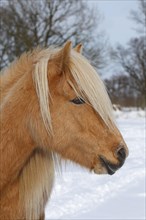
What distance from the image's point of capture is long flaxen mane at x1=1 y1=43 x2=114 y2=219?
2.22 meters

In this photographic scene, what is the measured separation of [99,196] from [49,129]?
4.05 metres

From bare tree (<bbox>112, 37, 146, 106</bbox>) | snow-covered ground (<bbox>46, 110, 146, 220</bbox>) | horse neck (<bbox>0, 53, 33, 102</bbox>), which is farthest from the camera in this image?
bare tree (<bbox>112, 37, 146, 106</bbox>)

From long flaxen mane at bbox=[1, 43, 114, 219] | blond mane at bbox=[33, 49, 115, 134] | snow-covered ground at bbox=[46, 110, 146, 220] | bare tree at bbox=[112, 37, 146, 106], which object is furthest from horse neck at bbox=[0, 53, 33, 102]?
bare tree at bbox=[112, 37, 146, 106]

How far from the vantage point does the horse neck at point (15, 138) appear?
2250 mm

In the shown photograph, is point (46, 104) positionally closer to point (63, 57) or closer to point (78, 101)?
point (78, 101)

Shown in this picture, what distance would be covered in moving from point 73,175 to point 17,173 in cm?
502

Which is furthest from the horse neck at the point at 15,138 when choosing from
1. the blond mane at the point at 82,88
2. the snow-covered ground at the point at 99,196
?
the snow-covered ground at the point at 99,196

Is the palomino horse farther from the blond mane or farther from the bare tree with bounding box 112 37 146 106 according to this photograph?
the bare tree with bounding box 112 37 146 106

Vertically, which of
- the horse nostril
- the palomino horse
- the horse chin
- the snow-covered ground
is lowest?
the snow-covered ground

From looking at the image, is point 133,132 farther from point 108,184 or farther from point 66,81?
point 66,81

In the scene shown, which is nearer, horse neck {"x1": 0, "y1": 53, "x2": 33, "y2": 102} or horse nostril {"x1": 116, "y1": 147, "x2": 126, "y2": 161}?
horse nostril {"x1": 116, "y1": 147, "x2": 126, "y2": 161}

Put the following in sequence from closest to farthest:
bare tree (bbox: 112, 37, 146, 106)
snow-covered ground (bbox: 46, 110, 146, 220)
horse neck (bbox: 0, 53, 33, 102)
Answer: horse neck (bbox: 0, 53, 33, 102) < snow-covered ground (bbox: 46, 110, 146, 220) < bare tree (bbox: 112, 37, 146, 106)

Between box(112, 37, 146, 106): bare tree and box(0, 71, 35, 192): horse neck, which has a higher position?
box(0, 71, 35, 192): horse neck

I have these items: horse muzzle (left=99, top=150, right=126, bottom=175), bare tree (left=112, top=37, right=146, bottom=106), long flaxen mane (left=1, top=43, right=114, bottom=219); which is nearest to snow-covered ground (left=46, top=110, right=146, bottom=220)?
long flaxen mane (left=1, top=43, right=114, bottom=219)
